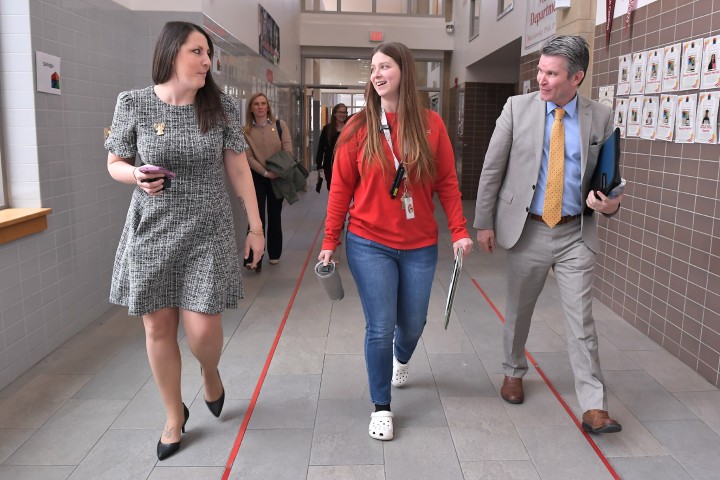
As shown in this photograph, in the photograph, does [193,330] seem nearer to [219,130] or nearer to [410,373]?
[219,130]

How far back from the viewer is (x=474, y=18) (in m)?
11.0

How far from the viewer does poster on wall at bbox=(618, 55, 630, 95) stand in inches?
165

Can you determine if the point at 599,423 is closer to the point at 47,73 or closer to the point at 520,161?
the point at 520,161

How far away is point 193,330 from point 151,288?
0.80 ft

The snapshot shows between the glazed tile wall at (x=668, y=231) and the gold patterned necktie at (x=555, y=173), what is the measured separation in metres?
1.14

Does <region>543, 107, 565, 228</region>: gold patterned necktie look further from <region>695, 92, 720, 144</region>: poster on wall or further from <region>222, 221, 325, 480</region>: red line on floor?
<region>222, 221, 325, 480</region>: red line on floor

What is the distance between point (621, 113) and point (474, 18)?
734cm

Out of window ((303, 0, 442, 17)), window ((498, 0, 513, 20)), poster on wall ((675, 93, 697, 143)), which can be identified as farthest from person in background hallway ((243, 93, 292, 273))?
window ((303, 0, 442, 17))

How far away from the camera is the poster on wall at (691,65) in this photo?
11.1ft

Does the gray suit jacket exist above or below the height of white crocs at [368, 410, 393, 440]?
above

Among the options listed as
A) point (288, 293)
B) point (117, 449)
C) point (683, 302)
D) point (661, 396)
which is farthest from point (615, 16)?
point (117, 449)

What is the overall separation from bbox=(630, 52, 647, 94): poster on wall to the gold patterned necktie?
172 cm

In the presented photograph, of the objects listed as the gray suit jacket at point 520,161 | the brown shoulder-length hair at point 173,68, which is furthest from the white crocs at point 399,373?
the brown shoulder-length hair at point 173,68

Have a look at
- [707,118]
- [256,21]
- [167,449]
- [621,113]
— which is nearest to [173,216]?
[167,449]
